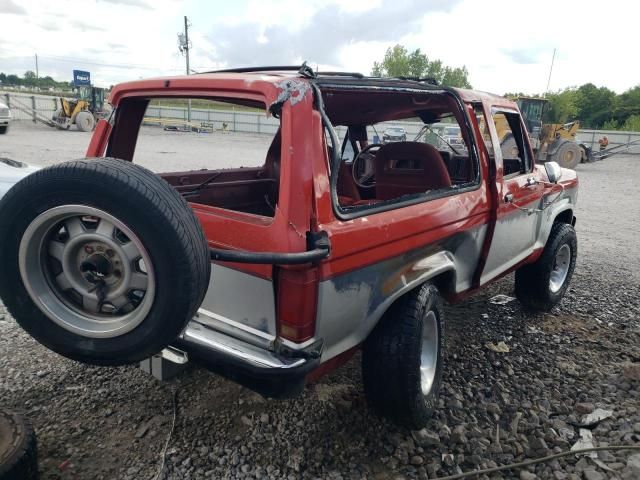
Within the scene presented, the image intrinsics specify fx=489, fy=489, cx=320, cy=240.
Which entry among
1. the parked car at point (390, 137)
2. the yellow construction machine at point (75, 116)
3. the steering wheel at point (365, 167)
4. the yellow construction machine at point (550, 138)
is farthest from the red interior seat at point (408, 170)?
the yellow construction machine at point (75, 116)

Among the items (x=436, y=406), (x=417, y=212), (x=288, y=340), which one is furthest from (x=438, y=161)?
(x=288, y=340)

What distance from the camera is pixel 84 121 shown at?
2328 centimetres

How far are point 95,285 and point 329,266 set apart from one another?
99 centimetres

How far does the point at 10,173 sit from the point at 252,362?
Result: 4.20m

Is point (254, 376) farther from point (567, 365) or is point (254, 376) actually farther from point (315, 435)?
point (567, 365)

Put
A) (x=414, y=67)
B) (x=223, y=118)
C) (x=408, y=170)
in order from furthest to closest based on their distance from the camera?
(x=414, y=67) → (x=223, y=118) → (x=408, y=170)

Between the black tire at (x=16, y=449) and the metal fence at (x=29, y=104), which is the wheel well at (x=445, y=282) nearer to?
the black tire at (x=16, y=449)

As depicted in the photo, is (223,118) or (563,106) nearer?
(223,118)

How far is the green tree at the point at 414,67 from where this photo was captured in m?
64.4

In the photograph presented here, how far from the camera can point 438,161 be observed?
11.5ft

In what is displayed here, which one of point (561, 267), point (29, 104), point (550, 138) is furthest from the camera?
point (29, 104)

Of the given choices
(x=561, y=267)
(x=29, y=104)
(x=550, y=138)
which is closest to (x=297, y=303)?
(x=561, y=267)

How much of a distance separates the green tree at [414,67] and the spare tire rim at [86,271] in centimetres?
6254

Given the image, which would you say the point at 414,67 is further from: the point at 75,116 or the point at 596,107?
the point at 75,116
